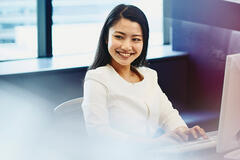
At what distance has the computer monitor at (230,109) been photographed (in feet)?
3.91

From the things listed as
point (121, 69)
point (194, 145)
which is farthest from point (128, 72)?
point (194, 145)

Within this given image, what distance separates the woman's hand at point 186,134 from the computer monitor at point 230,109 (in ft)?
0.24

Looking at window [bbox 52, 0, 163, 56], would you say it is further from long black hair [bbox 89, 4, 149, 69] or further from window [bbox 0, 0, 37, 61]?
long black hair [bbox 89, 4, 149, 69]

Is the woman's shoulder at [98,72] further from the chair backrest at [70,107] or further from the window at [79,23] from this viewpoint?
the window at [79,23]

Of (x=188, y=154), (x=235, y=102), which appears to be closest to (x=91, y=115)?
(x=188, y=154)

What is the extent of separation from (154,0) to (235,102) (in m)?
1.81

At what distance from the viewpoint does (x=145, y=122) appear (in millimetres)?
1530

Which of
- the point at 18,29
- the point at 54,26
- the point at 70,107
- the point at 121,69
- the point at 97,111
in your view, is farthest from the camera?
the point at 54,26

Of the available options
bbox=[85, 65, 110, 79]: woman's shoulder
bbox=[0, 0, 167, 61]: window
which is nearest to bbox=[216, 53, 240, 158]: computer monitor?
bbox=[85, 65, 110, 79]: woman's shoulder

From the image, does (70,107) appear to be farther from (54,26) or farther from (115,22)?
(54,26)

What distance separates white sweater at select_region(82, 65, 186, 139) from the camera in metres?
1.41

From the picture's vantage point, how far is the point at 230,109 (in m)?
1.24

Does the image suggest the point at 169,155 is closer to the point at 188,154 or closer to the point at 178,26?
the point at 188,154

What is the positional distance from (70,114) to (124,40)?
38 cm
